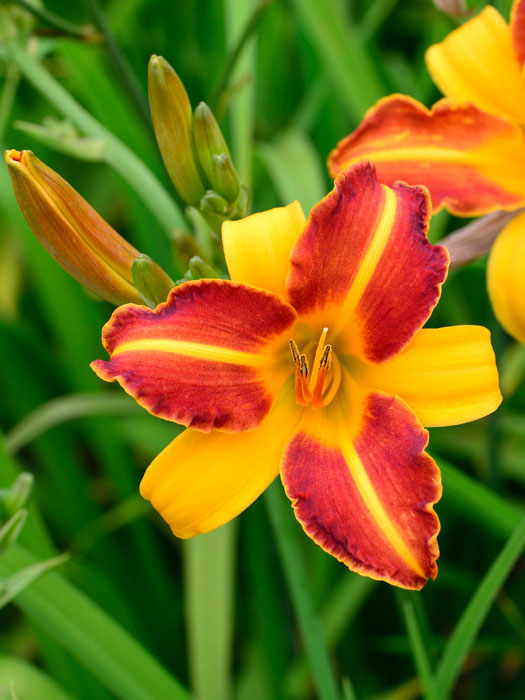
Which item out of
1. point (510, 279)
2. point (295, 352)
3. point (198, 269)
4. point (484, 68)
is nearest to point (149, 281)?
point (198, 269)

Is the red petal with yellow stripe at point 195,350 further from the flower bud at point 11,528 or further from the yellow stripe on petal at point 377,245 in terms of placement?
the flower bud at point 11,528

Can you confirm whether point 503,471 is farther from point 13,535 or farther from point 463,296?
point 13,535

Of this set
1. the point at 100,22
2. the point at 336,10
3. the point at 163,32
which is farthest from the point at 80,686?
the point at 163,32

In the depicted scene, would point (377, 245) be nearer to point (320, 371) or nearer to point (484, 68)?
point (320, 371)

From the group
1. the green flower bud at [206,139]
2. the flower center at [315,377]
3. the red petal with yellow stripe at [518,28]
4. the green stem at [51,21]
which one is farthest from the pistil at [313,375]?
the green stem at [51,21]

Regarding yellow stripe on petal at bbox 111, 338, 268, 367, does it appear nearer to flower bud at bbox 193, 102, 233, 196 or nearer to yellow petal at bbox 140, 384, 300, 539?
yellow petal at bbox 140, 384, 300, 539

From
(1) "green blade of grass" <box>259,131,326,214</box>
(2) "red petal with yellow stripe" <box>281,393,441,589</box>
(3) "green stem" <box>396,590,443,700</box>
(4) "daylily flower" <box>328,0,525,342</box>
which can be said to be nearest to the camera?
(2) "red petal with yellow stripe" <box>281,393,441,589</box>

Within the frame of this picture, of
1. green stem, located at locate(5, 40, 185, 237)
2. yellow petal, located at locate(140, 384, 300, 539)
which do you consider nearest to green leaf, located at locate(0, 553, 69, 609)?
yellow petal, located at locate(140, 384, 300, 539)
